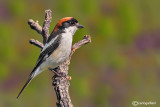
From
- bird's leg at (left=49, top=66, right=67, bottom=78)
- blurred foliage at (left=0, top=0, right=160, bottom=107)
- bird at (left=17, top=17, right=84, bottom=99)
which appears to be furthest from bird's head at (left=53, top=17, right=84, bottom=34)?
blurred foliage at (left=0, top=0, right=160, bottom=107)

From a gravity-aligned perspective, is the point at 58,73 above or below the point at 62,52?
below

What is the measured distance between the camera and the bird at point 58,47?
10602 millimetres

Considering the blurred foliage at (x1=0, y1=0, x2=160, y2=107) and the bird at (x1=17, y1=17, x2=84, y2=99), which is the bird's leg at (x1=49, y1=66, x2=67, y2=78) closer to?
the bird at (x1=17, y1=17, x2=84, y2=99)

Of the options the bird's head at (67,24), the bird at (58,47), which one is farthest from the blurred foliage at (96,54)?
the bird's head at (67,24)

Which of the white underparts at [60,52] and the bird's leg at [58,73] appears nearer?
the bird's leg at [58,73]

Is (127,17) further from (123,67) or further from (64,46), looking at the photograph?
(64,46)

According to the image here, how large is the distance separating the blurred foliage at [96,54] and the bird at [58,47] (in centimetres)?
432

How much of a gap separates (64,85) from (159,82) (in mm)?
7820

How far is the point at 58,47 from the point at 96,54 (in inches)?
297

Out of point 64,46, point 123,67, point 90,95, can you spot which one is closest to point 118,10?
point 123,67

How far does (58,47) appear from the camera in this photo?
1072 cm

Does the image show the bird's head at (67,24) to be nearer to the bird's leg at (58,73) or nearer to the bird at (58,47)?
the bird at (58,47)

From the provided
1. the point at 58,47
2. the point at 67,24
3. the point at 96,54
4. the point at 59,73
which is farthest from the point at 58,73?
the point at 96,54

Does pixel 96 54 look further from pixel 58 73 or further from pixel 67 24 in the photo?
pixel 58 73
